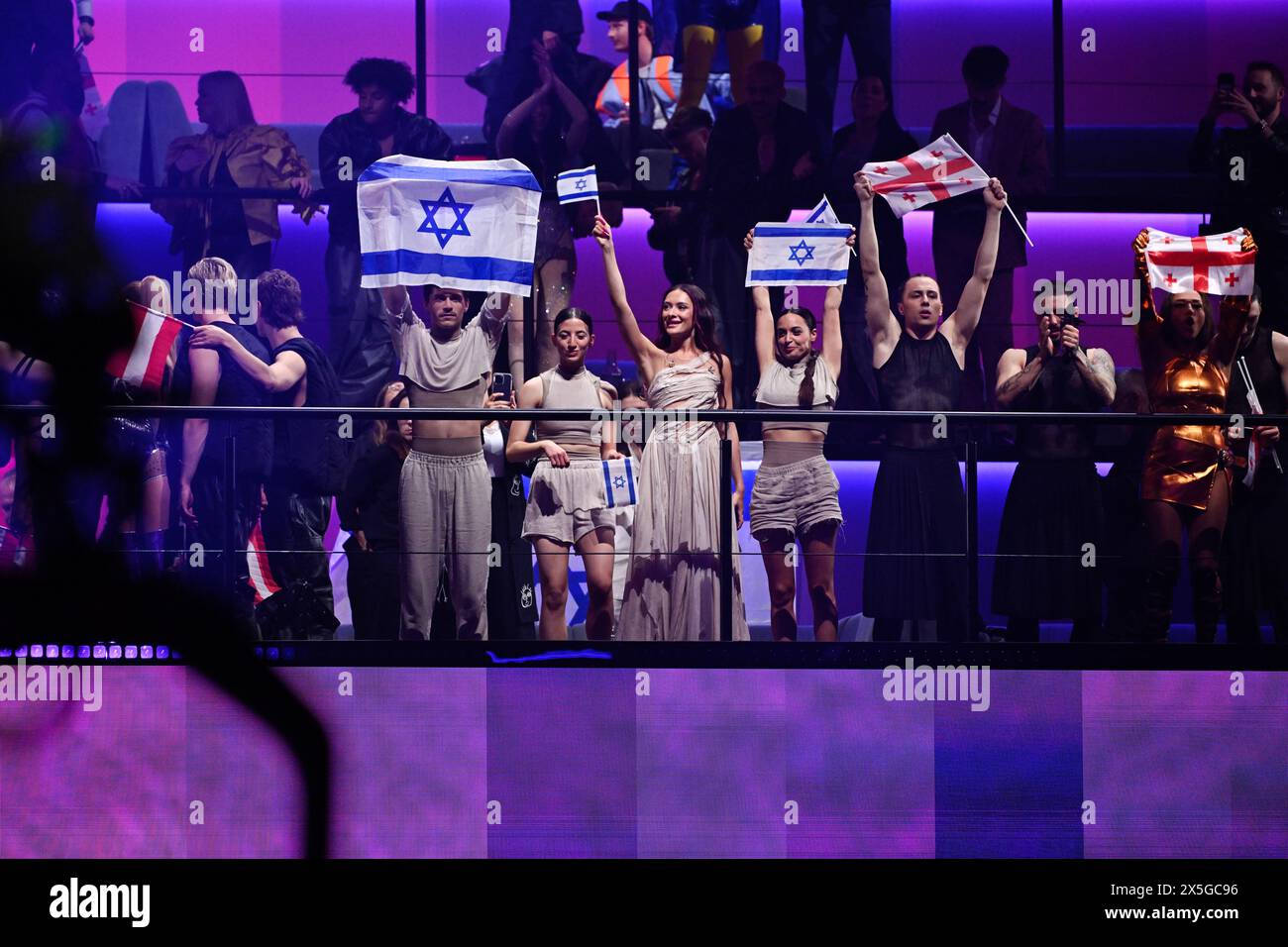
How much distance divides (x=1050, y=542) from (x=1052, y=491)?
135 millimetres

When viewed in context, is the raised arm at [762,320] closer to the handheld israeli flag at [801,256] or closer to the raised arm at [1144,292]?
the handheld israeli flag at [801,256]

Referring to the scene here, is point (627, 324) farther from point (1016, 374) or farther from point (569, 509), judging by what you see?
point (1016, 374)

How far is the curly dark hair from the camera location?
471 cm

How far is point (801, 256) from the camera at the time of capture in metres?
4.59

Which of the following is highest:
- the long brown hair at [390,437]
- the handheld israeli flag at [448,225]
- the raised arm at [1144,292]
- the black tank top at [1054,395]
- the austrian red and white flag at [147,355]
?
the handheld israeli flag at [448,225]

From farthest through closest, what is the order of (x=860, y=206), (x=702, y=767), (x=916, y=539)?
(x=860, y=206)
(x=916, y=539)
(x=702, y=767)

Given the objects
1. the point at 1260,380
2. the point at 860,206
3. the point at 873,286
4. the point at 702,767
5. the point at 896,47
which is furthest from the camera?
the point at 896,47

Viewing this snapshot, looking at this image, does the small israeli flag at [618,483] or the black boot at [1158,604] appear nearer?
the black boot at [1158,604]

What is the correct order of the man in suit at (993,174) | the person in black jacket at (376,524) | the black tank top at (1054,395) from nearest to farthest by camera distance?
the person in black jacket at (376,524)
the black tank top at (1054,395)
the man in suit at (993,174)

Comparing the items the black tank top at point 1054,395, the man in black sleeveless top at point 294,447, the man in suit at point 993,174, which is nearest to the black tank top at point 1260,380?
the black tank top at point 1054,395

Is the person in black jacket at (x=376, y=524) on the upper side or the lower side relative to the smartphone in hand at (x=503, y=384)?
lower

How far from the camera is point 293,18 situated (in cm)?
478

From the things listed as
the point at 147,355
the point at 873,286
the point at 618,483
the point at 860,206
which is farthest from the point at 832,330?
the point at 147,355

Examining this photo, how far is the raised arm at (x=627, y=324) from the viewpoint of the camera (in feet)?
14.6
